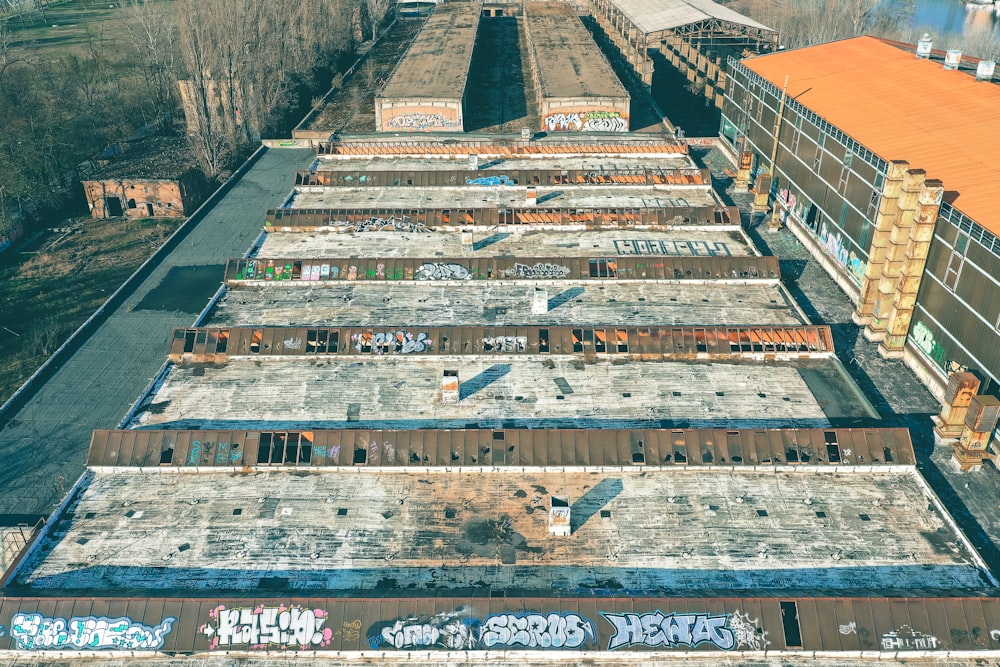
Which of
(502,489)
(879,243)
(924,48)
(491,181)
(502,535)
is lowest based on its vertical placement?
(502,535)

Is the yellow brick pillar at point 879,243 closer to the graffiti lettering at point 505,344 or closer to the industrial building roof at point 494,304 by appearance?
the industrial building roof at point 494,304

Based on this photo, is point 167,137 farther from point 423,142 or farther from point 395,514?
point 395,514

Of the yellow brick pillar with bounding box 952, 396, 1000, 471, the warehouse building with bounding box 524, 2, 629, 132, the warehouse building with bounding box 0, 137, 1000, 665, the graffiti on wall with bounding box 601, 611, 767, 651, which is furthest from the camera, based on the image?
the warehouse building with bounding box 524, 2, 629, 132

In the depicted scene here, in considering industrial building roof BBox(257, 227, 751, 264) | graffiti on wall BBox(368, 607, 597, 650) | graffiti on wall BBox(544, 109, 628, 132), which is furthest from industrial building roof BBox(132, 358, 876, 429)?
graffiti on wall BBox(544, 109, 628, 132)

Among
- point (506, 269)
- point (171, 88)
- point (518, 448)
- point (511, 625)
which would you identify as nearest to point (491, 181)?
point (506, 269)

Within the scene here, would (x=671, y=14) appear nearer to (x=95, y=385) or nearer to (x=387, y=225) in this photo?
(x=387, y=225)

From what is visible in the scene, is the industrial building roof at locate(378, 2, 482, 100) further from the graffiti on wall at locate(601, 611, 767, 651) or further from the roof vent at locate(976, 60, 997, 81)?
the graffiti on wall at locate(601, 611, 767, 651)
